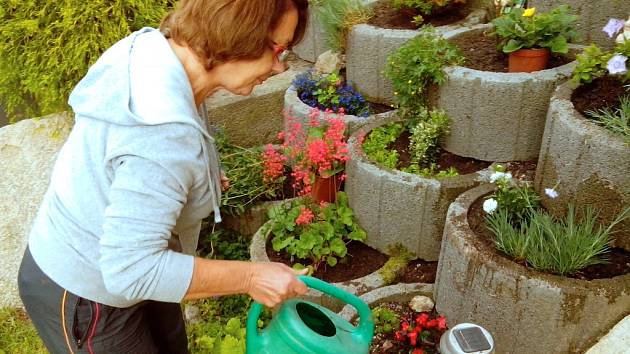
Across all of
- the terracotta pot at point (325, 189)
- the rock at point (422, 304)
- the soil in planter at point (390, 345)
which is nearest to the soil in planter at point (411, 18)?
the terracotta pot at point (325, 189)

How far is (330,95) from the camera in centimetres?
348

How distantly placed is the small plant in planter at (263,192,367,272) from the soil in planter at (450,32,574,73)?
1.00m

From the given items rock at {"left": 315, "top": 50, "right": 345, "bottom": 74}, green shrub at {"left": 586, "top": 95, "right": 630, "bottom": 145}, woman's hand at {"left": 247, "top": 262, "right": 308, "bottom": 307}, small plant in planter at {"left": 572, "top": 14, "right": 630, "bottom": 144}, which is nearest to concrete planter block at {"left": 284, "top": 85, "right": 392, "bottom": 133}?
rock at {"left": 315, "top": 50, "right": 345, "bottom": 74}

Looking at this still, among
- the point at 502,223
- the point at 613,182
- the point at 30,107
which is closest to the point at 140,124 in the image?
the point at 502,223

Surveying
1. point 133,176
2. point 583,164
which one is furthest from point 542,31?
point 133,176

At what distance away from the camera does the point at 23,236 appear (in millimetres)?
3783

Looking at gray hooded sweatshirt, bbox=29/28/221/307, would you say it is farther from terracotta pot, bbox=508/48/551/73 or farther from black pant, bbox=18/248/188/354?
terracotta pot, bbox=508/48/551/73

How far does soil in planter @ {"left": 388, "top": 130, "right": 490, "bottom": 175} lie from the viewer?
2.87m

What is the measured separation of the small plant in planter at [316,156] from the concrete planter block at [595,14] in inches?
50.9

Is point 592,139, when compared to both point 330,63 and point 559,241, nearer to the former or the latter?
point 559,241

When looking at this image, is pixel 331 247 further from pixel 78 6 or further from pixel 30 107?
pixel 30 107

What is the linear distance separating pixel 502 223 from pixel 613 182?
16.4 inches

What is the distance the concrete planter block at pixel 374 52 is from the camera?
3.32 metres

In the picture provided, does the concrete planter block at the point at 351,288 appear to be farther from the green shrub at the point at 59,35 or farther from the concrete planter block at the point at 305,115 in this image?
the green shrub at the point at 59,35
